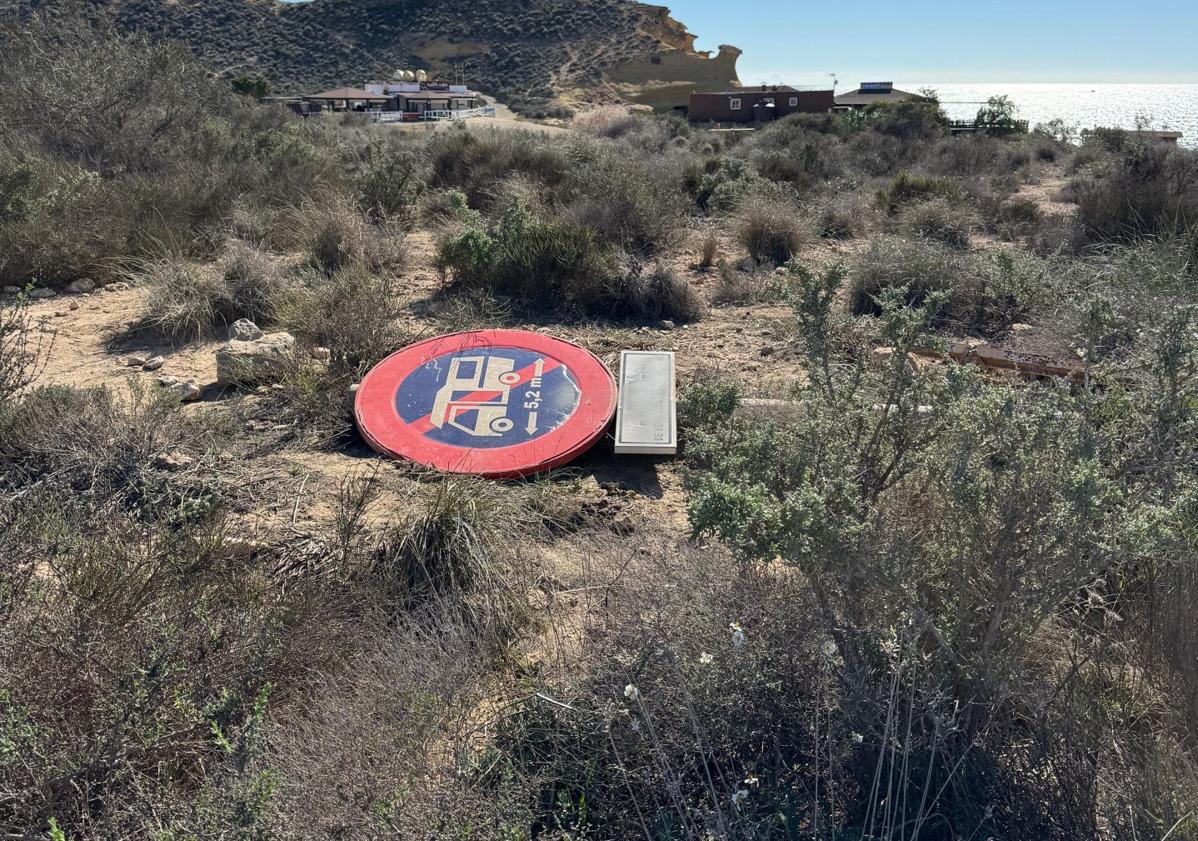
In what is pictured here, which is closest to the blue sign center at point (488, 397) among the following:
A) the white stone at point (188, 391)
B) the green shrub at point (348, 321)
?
the green shrub at point (348, 321)

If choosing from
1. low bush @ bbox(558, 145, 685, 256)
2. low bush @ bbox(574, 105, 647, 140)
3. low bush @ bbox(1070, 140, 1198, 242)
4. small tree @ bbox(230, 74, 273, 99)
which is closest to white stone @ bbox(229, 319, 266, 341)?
low bush @ bbox(558, 145, 685, 256)

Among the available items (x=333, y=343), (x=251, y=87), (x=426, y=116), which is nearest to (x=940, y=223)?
(x=333, y=343)

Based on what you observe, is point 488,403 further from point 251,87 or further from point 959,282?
point 251,87

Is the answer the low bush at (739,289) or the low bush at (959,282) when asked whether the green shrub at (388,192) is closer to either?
the low bush at (739,289)

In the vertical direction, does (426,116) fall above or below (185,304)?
above

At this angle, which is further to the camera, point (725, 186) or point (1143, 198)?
point (725, 186)

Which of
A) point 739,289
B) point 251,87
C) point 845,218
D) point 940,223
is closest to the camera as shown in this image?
point 739,289
